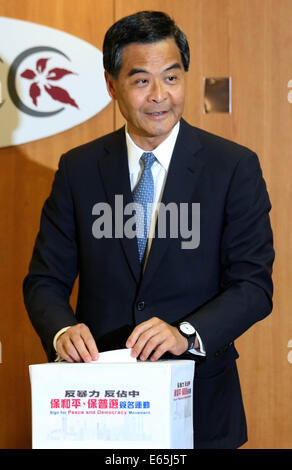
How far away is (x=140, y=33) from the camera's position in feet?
6.19

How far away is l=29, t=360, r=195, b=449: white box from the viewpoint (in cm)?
141

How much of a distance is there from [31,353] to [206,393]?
1457 millimetres

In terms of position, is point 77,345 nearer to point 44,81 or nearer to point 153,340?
point 153,340

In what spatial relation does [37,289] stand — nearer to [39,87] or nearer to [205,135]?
[205,135]

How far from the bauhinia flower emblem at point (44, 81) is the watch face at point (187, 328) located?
1.66m

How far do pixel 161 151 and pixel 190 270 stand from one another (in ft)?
1.11

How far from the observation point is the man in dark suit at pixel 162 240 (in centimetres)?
182

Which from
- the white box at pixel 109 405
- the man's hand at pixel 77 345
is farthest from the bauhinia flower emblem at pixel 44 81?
the white box at pixel 109 405

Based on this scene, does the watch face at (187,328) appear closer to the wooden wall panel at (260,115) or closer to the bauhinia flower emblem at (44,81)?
the wooden wall panel at (260,115)

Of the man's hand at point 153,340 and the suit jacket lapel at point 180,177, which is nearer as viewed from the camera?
the man's hand at point 153,340

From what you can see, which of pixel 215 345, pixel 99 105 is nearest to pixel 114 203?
pixel 215 345

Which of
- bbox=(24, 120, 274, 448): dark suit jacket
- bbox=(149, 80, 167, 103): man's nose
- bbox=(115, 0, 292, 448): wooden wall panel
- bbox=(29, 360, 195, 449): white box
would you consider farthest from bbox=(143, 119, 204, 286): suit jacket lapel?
bbox=(115, 0, 292, 448): wooden wall panel

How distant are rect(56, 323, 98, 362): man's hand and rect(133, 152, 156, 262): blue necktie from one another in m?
0.30

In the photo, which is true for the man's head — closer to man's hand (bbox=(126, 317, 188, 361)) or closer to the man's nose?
the man's nose
